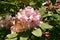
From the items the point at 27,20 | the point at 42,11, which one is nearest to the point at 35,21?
the point at 27,20

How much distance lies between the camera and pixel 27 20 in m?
1.67

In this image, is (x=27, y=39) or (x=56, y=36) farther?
(x=56, y=36)

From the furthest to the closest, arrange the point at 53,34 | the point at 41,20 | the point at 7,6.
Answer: the point at 7,6
the point at 53,34
the point at 41,20

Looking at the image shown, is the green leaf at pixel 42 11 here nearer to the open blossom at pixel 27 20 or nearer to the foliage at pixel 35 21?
the foliage at pixel 35 21

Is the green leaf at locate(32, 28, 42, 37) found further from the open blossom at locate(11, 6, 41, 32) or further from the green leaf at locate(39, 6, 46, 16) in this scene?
the green leaf at locate(39, 6, 46, 16)

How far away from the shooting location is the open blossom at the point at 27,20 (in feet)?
5.47

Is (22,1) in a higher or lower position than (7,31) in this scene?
higher

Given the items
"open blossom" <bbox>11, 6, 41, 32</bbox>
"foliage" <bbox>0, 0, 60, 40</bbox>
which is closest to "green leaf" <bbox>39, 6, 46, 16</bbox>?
"foliage" <bbox>0, 0, 60, 40</bbox>

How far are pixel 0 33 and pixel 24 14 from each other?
35 cm

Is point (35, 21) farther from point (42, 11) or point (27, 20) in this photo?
point (42, 11)

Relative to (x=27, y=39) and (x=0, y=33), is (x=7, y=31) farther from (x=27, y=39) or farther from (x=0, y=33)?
(x=27, y=39)

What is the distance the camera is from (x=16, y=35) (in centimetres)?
169

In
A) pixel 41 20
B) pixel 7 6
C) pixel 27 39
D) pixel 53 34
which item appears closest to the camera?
pixel 27 39

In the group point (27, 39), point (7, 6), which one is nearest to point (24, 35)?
point (27, 39)
